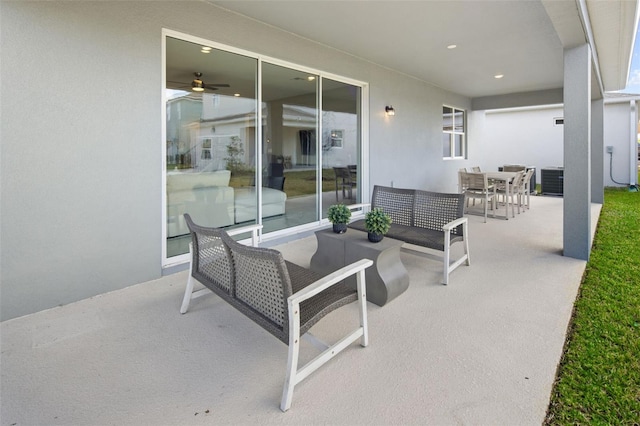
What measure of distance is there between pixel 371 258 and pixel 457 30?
11.6 feet

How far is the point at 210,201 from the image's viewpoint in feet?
13.5

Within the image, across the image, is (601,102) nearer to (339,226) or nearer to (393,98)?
(393,98)

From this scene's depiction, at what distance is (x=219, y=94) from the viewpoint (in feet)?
13.3

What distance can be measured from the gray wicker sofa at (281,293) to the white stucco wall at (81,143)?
119 cm

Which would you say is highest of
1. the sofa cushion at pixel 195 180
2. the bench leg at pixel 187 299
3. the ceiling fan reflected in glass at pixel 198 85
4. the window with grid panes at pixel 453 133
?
the window with grid panes at pixel 453 133

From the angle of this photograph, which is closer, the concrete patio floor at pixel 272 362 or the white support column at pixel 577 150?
the concrete patio floor at pixel 272 362

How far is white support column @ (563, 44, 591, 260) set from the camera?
384 centimetres

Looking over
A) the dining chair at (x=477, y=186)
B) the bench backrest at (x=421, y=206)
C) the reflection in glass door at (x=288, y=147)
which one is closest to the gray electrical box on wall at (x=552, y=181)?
the dining chair at (x=477, y=186)

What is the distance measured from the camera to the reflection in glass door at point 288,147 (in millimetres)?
4535

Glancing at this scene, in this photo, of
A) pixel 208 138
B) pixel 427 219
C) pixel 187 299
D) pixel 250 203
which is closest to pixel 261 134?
pixel 208 138

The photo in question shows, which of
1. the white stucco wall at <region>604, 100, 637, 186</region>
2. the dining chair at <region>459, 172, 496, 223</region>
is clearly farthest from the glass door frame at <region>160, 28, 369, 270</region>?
the white stucco wall at <region>604, 100, 637, 186</region>

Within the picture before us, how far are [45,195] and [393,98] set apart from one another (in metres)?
5.66

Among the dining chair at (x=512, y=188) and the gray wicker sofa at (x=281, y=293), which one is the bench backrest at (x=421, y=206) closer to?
the gray wicker sofa at (x=281, y=293)

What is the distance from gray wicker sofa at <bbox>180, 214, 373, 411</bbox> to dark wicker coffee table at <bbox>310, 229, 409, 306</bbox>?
64 cm
